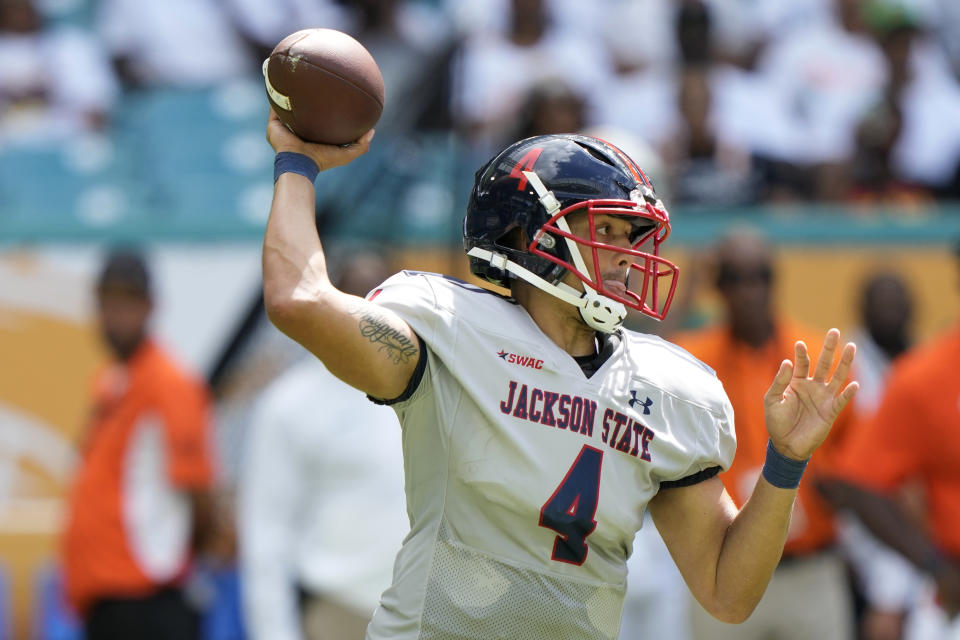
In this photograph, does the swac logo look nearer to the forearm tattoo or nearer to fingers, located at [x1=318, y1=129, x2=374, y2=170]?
the forearm tattoo

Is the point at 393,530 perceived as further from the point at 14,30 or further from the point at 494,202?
the point at 14,30

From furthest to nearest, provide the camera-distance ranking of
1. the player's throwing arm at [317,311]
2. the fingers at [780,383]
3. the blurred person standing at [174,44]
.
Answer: the blurred person standing at [174,44], the fingers at [780,383], the player's throwing arm at [317,311]

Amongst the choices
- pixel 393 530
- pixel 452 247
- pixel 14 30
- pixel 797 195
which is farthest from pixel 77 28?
pixel 393 530

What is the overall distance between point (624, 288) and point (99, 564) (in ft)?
11.4

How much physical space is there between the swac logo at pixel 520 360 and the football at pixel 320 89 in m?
0.51

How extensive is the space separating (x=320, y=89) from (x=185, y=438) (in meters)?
3.23

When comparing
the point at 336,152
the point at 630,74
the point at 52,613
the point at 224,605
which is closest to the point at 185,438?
the point at 224,605

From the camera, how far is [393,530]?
15.4 ft

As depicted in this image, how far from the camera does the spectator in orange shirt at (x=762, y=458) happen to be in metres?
5.19

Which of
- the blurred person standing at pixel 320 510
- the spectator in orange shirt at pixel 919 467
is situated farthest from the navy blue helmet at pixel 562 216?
the spectator in orange shirt at pixel 919 467

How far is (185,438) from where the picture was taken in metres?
5.59

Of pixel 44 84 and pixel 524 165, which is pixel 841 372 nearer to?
pixel 524 165

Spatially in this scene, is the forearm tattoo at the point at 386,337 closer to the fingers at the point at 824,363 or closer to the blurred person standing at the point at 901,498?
the fingers at the point at 824,363

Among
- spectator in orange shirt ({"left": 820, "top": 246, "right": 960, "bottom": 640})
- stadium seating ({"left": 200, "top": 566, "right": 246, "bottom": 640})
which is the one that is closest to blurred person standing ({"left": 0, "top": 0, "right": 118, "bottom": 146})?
stadium seating ({"left": 200, "top": 566, "right": 246, "bottom": 640})
